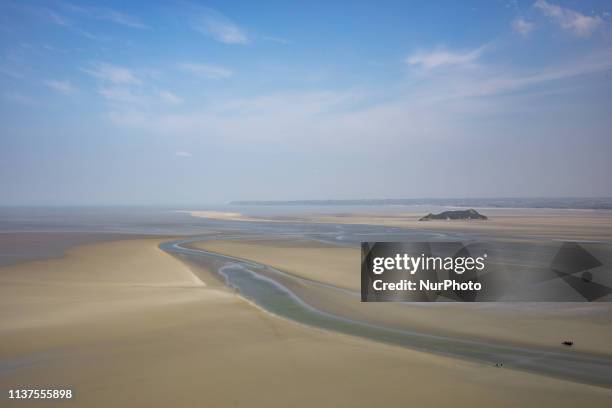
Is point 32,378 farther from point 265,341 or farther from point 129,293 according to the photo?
point 129,293

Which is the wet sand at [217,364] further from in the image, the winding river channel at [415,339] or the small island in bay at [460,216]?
the small island in bay at [460,216]

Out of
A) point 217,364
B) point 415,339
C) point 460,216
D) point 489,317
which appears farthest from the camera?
point 460,216

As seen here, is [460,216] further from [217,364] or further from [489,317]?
[217,364]

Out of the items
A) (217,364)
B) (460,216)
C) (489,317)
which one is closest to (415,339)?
(489,317)

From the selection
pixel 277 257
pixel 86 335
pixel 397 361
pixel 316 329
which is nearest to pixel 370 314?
pixel 316 329

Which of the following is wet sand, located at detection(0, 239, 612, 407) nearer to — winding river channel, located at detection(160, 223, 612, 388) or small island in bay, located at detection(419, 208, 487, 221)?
winding river channel, located at detection(160, 223, 612, 388)

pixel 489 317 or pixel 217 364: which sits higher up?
pixel 217 364

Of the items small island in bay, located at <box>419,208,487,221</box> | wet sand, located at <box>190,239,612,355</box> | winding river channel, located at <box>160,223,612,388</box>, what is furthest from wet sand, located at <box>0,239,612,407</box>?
small island in bay, located at <box>419,208,487,221</box>

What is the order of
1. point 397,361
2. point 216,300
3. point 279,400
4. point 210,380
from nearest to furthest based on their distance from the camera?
point 279,400 < point 210,380 < point 397,361 < point 216,300
